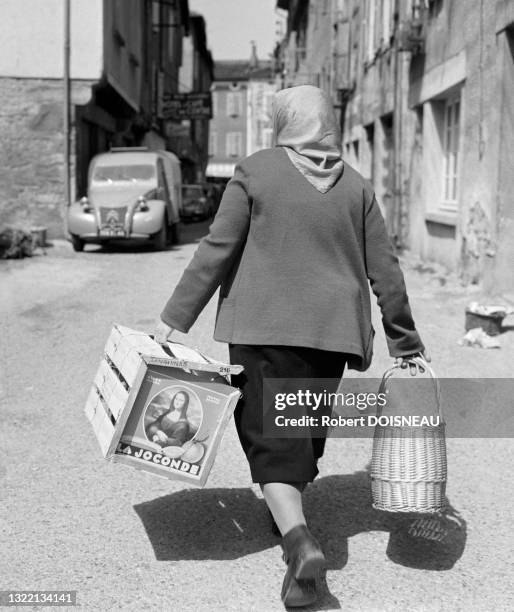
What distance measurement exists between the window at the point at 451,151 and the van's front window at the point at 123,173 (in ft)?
19.3

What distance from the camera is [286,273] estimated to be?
2.92 metres

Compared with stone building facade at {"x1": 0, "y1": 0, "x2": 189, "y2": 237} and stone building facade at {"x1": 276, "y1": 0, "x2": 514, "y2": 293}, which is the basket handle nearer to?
stone building facade at {"x1": 276, "y1": 0, "x2": 514, "y2": 293}

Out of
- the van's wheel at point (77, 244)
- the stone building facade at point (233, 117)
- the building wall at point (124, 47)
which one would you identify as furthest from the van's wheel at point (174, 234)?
the stone building facade at point (233, 117)

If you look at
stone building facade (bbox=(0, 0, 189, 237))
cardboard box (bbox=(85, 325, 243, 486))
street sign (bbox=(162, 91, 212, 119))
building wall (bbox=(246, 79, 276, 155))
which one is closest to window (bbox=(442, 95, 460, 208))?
stone building facade (bbox=(0, 0, 189, 237))

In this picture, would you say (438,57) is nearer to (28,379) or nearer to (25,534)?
(28,379)

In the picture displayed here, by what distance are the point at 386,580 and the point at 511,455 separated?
5.54ft

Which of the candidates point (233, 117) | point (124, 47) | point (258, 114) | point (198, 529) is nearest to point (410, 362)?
point (198, 529)

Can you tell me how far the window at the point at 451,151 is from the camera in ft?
40.3

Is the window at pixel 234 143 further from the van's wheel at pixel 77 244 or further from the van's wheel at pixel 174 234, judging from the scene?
the van's wheel at pixel 77 244

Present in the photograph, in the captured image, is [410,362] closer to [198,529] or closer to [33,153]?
[198,529]

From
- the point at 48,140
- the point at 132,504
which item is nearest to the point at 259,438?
the point at 132,504

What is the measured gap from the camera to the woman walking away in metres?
2.91

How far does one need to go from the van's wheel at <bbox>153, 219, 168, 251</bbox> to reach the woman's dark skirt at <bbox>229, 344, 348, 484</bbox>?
12859mm

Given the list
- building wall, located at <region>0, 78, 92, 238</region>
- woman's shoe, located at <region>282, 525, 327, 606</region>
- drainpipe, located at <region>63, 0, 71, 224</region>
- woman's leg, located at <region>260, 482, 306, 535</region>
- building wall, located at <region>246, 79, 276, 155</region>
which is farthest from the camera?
building wall, located at <region>246, 79, 276, 155</region>
